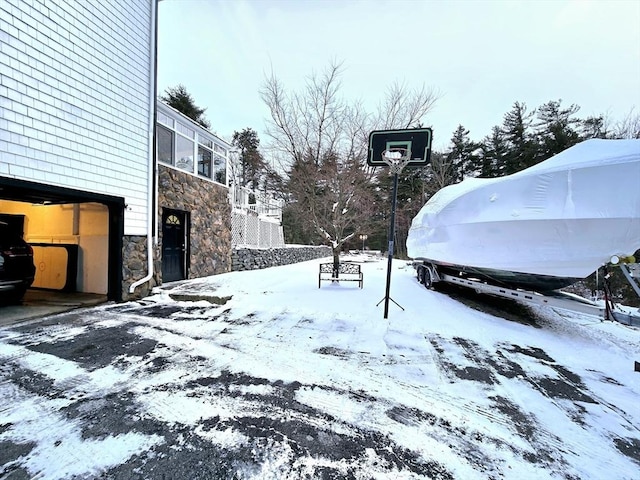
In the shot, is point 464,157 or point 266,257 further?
point 464,157

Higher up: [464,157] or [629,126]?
[464,157]

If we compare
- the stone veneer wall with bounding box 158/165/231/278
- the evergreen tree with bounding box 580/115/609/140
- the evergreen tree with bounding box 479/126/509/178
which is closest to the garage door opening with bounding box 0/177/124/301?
the stone veneer wall with bounding box 158/165/231/278

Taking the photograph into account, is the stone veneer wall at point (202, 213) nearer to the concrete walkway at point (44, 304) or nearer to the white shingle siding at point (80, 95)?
the white shingle siding at point (80, 95)

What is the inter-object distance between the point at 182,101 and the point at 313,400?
20444mm

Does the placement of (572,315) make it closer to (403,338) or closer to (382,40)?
(403,338)

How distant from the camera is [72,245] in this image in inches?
238

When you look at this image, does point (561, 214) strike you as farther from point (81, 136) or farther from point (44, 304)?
point (44, 304)

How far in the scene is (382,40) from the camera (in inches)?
423

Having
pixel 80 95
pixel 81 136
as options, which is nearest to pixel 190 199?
pixel 81 136

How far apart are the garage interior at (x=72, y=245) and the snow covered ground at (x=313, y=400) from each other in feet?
4.90

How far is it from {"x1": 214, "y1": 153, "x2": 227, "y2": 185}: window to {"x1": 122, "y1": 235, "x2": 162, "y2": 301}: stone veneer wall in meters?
4.47

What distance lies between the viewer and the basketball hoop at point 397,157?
15.6ft

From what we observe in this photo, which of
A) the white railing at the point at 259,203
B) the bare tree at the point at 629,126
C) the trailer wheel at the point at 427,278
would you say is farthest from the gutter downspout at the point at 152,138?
the bare tree at the point at 629,126

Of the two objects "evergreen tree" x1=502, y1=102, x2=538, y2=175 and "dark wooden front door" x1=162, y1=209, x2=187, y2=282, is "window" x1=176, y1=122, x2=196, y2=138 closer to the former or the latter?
"dark wooden front door" x1=162, y1=209, x2=187, y2=282
